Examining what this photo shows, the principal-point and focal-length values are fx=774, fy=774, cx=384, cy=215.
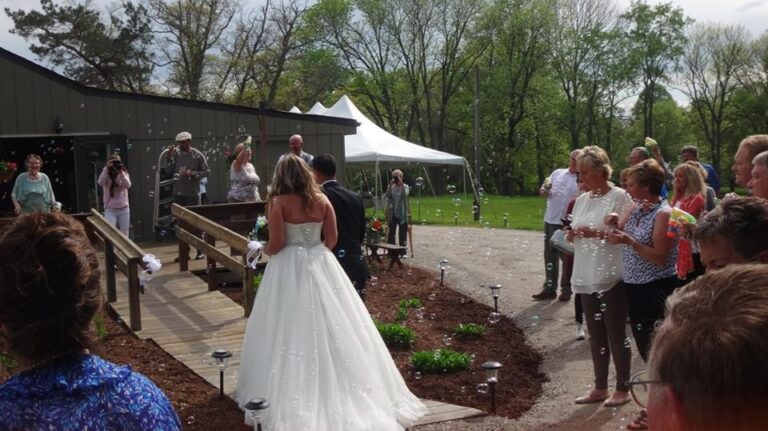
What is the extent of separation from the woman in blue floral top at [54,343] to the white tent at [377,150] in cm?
1882

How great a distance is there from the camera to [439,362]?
7.16 metres

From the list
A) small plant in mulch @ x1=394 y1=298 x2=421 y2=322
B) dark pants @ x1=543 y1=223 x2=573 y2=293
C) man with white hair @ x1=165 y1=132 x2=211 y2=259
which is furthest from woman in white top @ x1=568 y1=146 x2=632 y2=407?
man with white hair @ x1=165 y1=132 x2=211 y2=259

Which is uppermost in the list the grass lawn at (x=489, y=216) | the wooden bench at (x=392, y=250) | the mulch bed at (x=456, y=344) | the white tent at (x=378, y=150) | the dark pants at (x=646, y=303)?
the white tent at (x=378, y=150)

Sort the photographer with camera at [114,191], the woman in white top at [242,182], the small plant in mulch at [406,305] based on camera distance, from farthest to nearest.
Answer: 1. the woman in white top at [242,182]
2. the photographer with camera at [114,191]
3. the small plant in mulch at [406,305]

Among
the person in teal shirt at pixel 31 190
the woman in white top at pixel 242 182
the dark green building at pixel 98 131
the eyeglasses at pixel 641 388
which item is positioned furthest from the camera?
the dark green building at pixel 98 131

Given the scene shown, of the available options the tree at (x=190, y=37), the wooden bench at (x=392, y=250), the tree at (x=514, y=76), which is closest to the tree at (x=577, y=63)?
the tree at (x=514, y=76)

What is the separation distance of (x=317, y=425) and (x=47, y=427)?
11.4ft

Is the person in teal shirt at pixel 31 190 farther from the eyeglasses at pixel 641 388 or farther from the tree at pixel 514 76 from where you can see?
the tree at pixel 514 76

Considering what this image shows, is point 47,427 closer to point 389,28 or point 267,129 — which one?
point 267,129

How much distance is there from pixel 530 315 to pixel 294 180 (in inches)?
179

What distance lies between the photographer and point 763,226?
2.82 m

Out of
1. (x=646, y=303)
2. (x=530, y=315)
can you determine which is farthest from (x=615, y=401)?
(x=530, y=315)

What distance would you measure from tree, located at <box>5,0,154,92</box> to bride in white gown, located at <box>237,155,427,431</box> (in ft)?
105

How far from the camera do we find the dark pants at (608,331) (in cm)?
581
